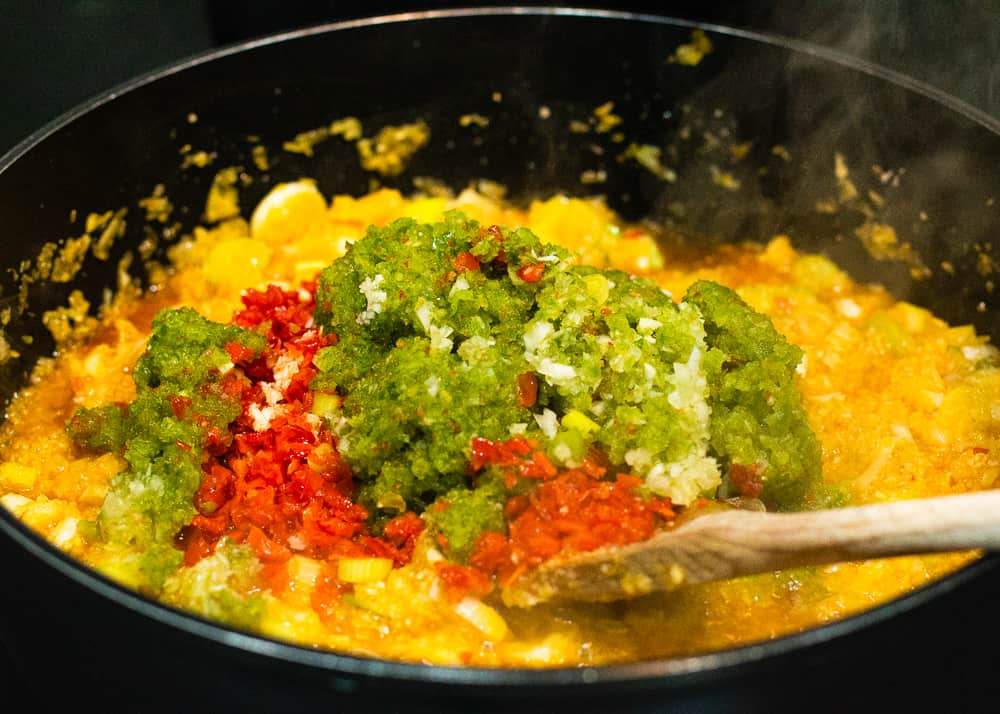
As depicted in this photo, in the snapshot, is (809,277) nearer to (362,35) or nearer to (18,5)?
(362,35)

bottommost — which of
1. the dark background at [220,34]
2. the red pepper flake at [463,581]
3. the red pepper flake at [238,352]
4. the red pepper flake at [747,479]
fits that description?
the red pepper flake at [463,581]

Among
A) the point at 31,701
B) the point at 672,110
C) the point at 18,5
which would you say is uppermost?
the point at 18,5

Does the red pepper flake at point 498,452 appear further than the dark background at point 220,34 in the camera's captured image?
No

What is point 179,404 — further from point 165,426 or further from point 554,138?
point 554,138

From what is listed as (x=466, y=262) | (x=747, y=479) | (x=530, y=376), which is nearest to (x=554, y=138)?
(x=466, y=262)

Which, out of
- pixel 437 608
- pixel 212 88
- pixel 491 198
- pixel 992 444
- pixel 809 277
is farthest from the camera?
pixel 491 198

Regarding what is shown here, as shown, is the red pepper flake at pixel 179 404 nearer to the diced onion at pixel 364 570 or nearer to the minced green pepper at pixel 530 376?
the minced green pepper at pixel 530 376

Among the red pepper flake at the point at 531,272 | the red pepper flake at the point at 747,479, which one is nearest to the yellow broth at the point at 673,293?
the red pepper flake at the point at 747,479

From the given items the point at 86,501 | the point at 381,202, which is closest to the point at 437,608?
the point at 86,501
